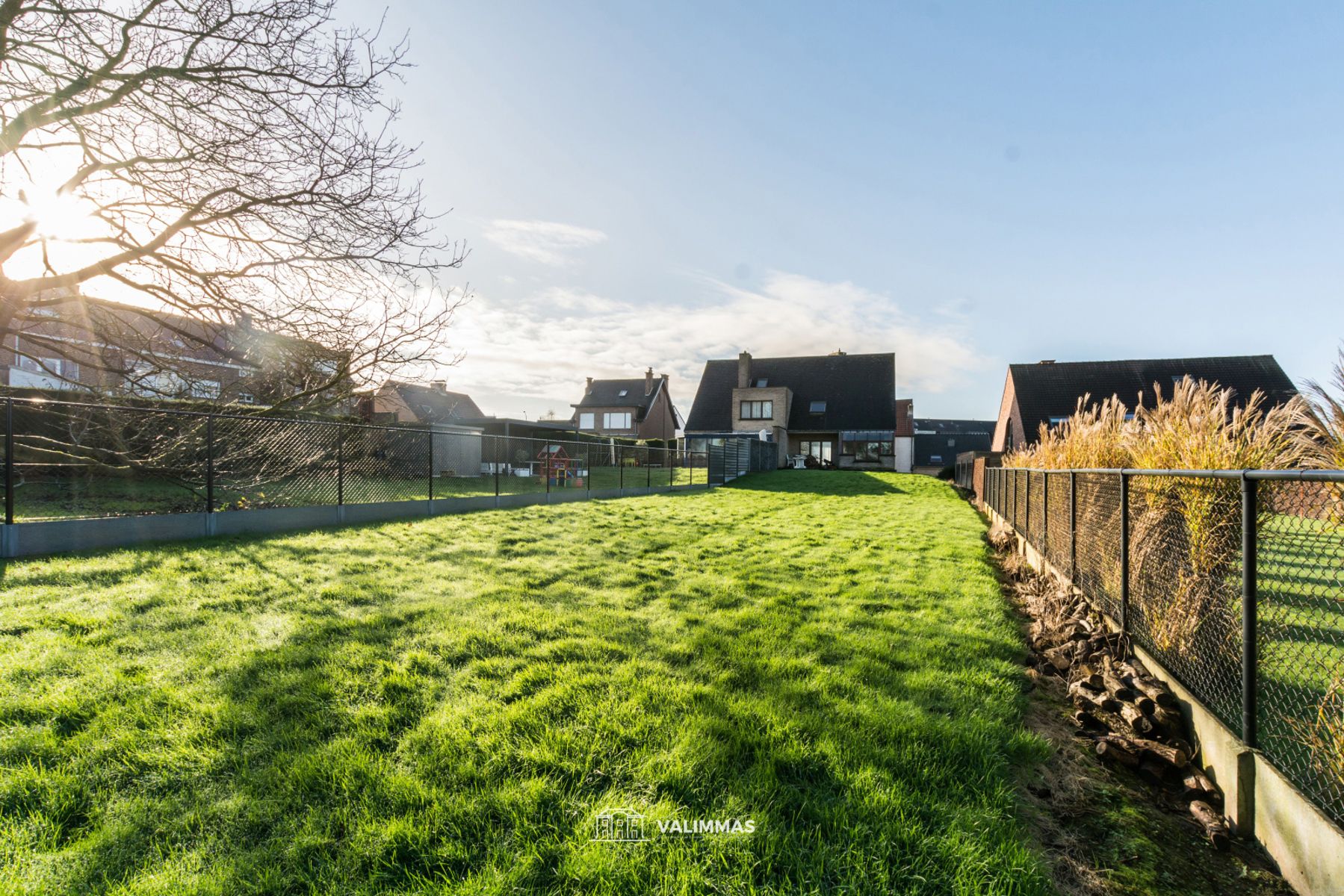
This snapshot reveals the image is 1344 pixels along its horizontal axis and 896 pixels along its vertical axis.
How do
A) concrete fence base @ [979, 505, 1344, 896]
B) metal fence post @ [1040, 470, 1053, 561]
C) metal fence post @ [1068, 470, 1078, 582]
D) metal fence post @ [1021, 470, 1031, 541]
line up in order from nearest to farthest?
1. concrete fence base @ [979, 505, 1344, 896]
2. metal fence post @ [1068, 470, 1078, 582]
3. metal fence post @ [1040, 470, 1053, 561]
4. metal fence post @ [1021, 470, 1031, 541]

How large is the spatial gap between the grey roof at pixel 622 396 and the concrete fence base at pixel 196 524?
108 ft

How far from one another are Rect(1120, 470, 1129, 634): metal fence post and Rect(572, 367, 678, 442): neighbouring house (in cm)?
3911

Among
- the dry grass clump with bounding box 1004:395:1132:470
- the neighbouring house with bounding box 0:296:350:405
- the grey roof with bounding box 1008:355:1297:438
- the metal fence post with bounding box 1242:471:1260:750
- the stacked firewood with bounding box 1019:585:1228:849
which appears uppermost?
the grey roof with bounding box 1008:355:1297:438

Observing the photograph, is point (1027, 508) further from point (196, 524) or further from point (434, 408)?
point (434, 408)

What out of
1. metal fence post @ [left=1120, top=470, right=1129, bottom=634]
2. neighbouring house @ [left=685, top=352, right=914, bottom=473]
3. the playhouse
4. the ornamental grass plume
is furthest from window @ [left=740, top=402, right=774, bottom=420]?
metal fence post @ [left=1120, top=470, right=1129, bottom=634]

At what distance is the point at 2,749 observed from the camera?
2.30 metres

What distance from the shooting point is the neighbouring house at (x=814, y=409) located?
32938 mm

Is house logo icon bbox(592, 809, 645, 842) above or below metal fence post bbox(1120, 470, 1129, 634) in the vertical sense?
below

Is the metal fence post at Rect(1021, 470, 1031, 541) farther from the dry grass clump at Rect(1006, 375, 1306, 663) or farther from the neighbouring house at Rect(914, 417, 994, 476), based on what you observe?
the neighbouring house at Rect(914, 417, 994, 476)

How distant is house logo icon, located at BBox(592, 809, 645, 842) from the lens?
6.30 feet

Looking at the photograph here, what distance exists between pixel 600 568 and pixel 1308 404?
551cm

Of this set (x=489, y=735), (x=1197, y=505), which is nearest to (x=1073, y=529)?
(x=1197, y=505)

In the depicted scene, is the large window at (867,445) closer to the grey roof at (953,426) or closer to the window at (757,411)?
the window at (757,411)

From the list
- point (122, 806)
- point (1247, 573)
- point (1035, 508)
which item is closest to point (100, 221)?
point (122, 806)
